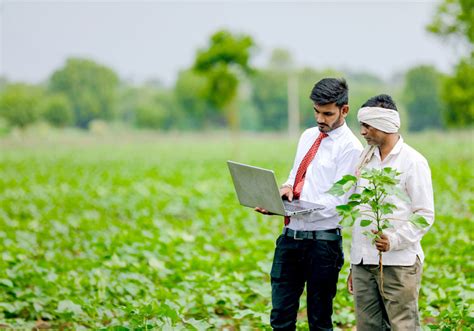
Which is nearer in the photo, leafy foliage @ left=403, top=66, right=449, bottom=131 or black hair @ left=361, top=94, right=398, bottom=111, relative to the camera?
black hair @ left=361, top=94, right=398, bottom=111

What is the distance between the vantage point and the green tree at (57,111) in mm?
42281

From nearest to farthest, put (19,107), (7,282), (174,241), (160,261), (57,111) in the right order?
(7,282)
(160,261)
(174,241)
(19,107)
(57,111)

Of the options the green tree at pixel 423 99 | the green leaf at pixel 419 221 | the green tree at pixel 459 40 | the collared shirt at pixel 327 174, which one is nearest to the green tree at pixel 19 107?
the green tree at pixel 459 40

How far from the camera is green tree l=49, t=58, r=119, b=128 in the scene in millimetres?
47938

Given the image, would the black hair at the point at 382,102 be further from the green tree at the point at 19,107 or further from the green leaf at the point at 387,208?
the green tree at the point at 19,107

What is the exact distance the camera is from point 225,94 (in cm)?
2623

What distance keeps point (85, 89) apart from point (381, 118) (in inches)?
1844

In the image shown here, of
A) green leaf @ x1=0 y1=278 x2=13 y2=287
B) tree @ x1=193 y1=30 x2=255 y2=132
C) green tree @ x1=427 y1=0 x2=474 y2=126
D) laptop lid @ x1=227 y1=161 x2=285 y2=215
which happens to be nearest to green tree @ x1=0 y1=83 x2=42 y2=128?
tree @ x1=193 y1=30 x2=255 y2=132

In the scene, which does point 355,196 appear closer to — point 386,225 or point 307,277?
point 386,225

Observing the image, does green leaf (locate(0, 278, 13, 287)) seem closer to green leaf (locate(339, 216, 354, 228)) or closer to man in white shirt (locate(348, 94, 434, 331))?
man in white shirt (locate(348, 94, 434, 331))

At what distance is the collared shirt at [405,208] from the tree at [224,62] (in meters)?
22.3

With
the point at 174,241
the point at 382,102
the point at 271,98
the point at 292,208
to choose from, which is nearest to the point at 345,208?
the point at 292,208

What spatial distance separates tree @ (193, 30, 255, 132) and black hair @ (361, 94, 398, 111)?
2217 centimetres

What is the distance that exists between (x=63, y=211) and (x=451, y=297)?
816cm
